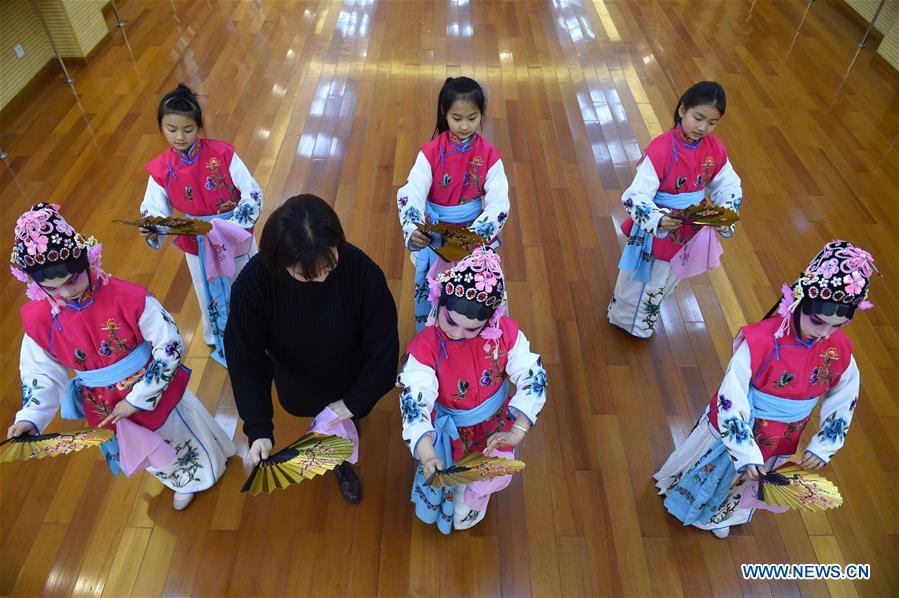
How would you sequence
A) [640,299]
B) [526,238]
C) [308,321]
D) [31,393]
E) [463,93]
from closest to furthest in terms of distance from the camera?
[308,321] → [31,393] → [463,93] → [640,299] → [526,238]

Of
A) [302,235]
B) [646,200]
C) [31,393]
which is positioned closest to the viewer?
[302,235]

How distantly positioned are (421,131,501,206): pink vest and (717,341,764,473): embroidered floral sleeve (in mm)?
1363

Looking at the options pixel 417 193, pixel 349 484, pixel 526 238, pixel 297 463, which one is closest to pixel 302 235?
pixel 297 463

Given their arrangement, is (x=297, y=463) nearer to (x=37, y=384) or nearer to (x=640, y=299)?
(x=37, y=384)

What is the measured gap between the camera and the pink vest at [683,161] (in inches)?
110

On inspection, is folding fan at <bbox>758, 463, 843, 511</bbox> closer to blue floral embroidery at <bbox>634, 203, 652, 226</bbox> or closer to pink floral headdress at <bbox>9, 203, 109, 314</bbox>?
blue floral embroidery at <bbox>634, 203, 652, 226</bbox>

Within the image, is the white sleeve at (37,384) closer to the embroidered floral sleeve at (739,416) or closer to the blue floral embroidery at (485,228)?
the blue floral embroidery at (485,228)

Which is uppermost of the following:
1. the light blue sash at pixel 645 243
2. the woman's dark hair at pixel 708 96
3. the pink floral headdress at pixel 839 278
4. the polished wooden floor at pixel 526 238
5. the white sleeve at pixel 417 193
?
the woman's dark hair at pixel 708 96

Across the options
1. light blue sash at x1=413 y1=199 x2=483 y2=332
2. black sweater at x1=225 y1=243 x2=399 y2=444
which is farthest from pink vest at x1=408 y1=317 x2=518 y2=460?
light blue sash at x1=413 y1=199 x2=483 y2=332

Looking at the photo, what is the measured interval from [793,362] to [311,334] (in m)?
1.71

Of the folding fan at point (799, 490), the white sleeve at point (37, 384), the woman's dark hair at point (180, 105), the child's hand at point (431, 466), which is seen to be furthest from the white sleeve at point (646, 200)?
the white sleeve at point (37, 384)

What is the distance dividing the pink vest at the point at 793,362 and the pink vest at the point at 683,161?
0.95 metres

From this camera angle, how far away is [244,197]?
2916 mm

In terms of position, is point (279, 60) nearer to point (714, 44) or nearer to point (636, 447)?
point (714, 44)
